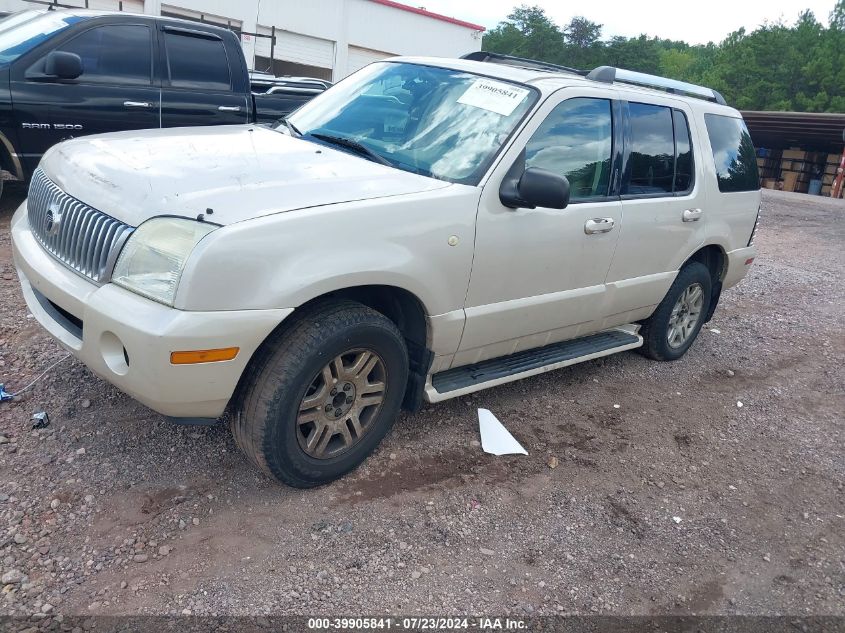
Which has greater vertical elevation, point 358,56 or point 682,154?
point 358,56

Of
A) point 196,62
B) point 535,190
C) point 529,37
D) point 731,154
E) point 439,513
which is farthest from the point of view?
point 529,37

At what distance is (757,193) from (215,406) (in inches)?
184

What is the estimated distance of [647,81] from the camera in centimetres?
488

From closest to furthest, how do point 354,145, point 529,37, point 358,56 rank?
point 354,145
point 358,56
point 529,37

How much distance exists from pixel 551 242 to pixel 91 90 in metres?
5.09

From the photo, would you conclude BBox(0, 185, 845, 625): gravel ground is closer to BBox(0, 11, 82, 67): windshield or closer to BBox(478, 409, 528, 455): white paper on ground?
BBox(478, 409, 528, 455): white paper on ground

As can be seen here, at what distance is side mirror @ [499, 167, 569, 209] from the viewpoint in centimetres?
338

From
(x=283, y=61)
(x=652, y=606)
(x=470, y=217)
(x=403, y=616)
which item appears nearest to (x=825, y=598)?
(x=652, y=606)

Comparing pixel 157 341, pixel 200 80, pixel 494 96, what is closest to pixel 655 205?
pixel 494 96

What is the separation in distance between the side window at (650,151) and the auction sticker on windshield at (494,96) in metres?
0.96

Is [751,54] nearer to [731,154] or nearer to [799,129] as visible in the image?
[799,129]

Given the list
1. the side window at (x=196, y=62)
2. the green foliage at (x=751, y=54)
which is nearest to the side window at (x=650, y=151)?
the side window at (x=196, y=62)

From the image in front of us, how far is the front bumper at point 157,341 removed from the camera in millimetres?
2613

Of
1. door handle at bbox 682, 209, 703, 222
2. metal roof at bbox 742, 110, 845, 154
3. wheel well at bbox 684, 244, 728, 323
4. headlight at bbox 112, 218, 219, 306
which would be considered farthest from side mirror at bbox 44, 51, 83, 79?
metal roof at bbox 742, 110, 845, 154
